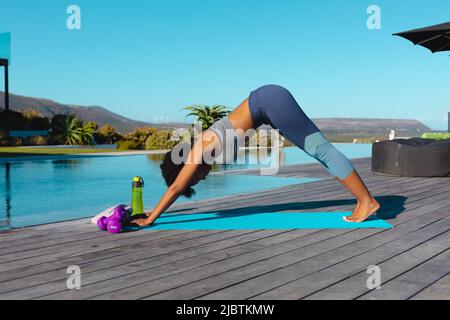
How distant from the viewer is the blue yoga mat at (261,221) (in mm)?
4222

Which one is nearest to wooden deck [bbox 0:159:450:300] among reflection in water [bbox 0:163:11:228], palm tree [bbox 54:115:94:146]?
reflection in water [bbox 0:163:11:228]

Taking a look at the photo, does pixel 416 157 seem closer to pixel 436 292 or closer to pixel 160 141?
pixel 436 292

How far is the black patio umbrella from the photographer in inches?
362

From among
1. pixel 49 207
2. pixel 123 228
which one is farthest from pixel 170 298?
pixel 49 207

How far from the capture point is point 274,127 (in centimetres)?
441

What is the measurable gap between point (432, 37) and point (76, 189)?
7718 mm

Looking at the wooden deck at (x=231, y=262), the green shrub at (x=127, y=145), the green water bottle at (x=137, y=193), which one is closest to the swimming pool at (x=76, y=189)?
the green water bottle at (x=137, y=193)

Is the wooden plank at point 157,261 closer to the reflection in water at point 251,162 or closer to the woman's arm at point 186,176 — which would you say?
the woman's arm at point 186,176

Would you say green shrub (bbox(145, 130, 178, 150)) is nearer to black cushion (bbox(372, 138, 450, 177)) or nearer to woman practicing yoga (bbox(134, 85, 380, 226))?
black cushion (bbox(372, 138, 450, 177))

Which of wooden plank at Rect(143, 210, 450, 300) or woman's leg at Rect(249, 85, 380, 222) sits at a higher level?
woman's leg at Rect(249, 85, 380, 222)

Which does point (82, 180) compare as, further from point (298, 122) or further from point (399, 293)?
point (399, 293)

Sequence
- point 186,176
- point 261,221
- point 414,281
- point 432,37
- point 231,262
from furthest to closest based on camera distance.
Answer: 1. point 432,37
2. point 261,221
3. point 186,176
4. point 231,262
5. point 414,281

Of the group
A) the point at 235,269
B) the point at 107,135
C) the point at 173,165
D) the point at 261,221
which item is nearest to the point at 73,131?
the point at 107,135
